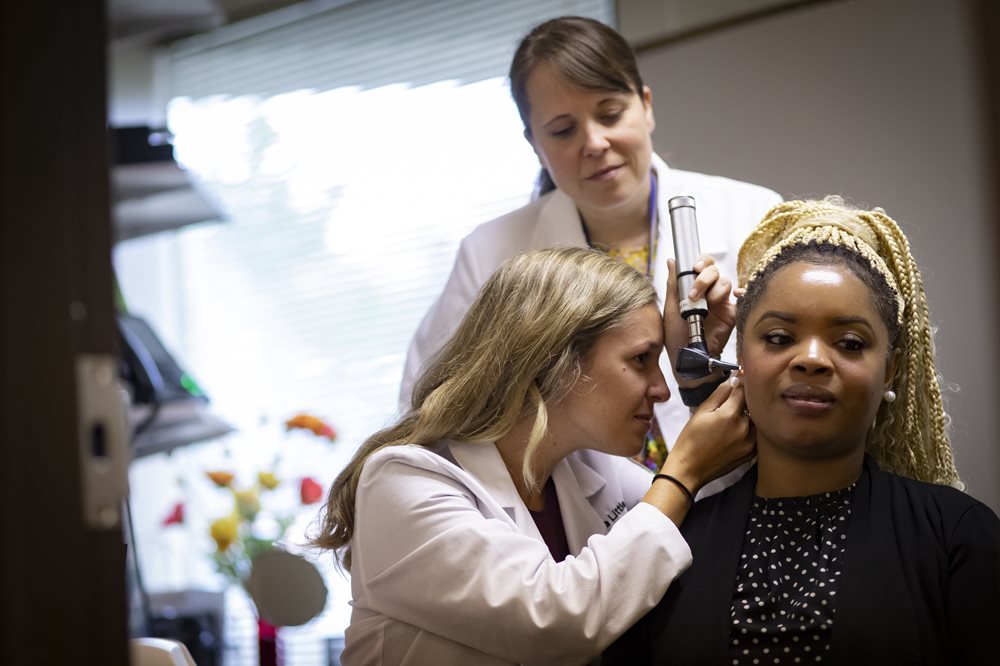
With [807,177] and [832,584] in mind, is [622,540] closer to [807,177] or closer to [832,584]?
[832,584]

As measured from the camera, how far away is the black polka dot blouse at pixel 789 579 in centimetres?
136

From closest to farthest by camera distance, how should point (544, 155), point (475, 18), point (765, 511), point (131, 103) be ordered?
1. point (765, 511)
2. point (544, 155)
3. point (475, 18)
4. point (131, 103)

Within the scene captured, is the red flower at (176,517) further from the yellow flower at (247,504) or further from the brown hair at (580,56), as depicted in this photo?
the brown hair at (580,56)

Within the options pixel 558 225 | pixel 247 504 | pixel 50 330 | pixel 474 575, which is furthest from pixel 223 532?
pixel 50 330

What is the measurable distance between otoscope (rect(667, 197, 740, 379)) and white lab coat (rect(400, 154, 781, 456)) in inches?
10.3

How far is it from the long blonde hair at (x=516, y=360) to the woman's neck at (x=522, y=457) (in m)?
0.02

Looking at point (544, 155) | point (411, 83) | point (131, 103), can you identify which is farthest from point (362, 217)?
point (544, 155)

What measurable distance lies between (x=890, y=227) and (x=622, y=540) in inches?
24.7

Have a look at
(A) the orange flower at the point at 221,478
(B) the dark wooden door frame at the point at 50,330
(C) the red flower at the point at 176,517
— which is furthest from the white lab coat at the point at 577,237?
(C) the red flower at the point at 176,517

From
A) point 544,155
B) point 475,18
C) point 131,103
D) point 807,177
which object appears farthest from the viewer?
point 131,103

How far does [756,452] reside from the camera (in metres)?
1.61

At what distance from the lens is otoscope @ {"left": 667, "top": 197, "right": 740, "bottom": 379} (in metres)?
1.61

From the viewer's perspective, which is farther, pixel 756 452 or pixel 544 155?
pixel 544 155

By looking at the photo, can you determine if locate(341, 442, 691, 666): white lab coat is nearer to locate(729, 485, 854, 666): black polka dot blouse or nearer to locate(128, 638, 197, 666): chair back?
locate(729, 485, 854, 666): black polka dot blouse
